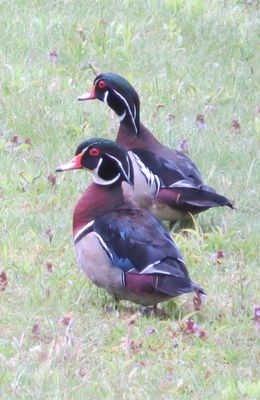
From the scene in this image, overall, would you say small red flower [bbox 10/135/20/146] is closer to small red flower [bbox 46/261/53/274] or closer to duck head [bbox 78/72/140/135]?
duck head [bbox 78/72/140/135]

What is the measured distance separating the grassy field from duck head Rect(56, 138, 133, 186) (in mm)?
555

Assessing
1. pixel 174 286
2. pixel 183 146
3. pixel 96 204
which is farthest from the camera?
pixel 183 146

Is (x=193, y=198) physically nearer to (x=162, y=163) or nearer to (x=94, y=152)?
(x=162, y=163)

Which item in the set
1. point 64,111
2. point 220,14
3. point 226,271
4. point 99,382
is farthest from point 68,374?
point 220,14

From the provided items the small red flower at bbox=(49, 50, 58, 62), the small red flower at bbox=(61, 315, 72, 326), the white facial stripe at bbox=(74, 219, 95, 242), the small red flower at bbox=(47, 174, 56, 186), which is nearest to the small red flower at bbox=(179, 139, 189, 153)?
the small red flower at bbox=(47, 174, 56, 186)

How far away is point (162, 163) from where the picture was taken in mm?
7891

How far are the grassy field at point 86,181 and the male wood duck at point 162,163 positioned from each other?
0.57ft

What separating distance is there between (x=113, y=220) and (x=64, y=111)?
2.79m

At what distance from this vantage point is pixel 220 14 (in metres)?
11.3

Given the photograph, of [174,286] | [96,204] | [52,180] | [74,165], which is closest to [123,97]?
[52,180]

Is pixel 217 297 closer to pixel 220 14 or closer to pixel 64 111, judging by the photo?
pixel 64 111

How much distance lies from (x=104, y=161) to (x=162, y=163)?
1145 mm

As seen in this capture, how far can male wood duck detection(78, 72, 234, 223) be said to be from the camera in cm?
772

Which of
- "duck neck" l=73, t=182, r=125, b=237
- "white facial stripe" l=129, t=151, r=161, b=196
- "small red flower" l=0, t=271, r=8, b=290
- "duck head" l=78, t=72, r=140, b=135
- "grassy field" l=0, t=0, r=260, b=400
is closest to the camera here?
"grassy field" l=0, t=0, r=260, b=400
